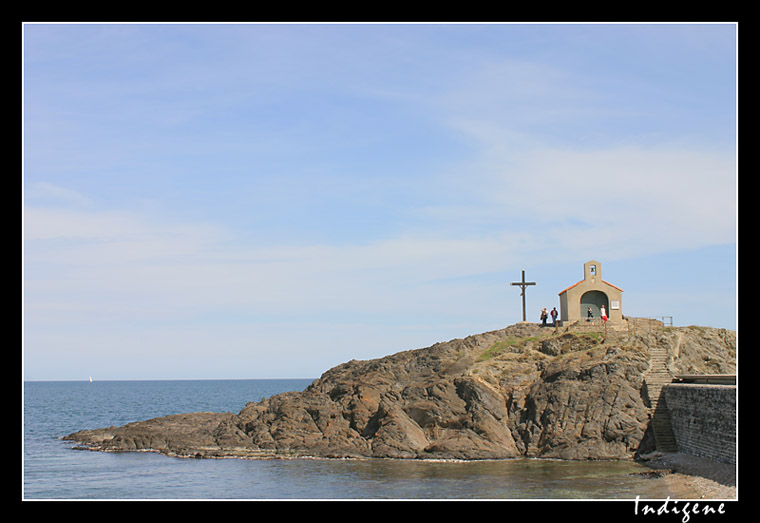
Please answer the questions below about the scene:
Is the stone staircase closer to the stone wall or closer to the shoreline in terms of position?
the stone wall

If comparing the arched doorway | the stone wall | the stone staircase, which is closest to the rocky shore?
the stone staircase

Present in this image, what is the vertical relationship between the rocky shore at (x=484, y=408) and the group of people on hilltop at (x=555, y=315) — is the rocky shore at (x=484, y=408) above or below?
below

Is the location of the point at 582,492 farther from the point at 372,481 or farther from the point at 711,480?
the point at 372,481

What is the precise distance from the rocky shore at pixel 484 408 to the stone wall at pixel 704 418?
84.1 inches

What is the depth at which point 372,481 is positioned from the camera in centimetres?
3450

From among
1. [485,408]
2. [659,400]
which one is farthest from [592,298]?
[485,408]

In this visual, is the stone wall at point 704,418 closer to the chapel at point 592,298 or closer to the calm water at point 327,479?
the calm water at point 327,479

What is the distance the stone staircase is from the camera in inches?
1587

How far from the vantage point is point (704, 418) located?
35531mm


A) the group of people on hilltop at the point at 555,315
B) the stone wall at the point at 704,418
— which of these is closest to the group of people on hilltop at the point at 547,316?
the group of people on hilltop at the point at 555,315

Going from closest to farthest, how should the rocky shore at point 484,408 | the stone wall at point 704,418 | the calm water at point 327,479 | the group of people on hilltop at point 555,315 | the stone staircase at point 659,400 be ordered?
the calm water at point 327,479
the stone wall at point 704,418
the stone staircase at point 659,400
the rocky shore at point 484,408
the group of people on hilltop at point 555,315

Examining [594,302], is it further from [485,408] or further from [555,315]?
[485,408]

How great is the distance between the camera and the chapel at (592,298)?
177 feet

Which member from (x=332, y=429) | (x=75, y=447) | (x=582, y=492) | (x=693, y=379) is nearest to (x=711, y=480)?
(x=582, y=492)
